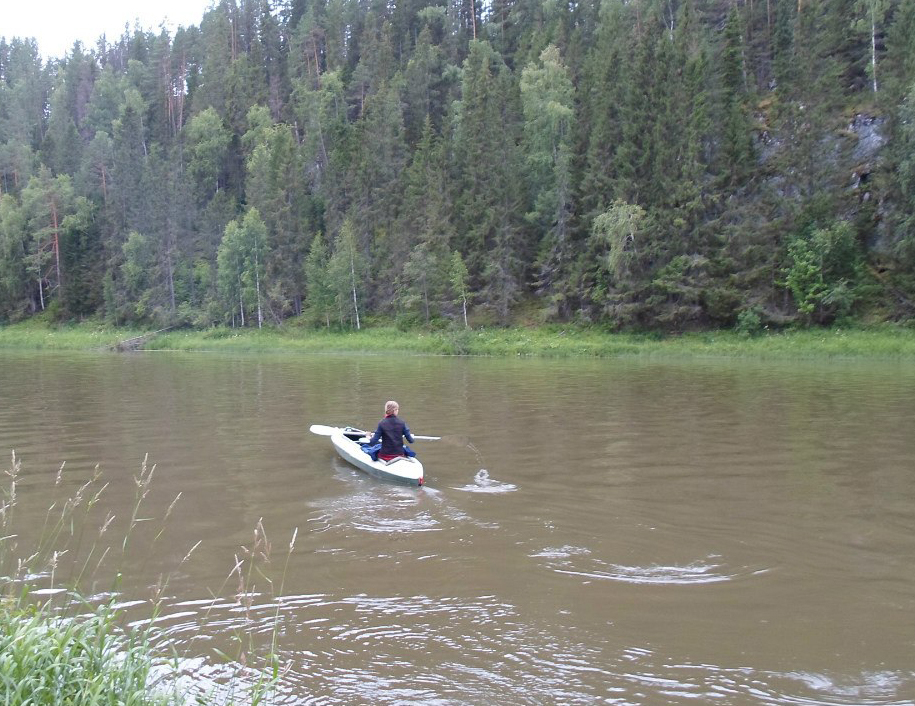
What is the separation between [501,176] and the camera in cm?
5047

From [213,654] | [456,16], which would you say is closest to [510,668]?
[213,654]

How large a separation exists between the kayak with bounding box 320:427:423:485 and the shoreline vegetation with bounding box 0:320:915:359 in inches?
1005

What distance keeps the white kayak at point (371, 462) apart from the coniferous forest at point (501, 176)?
29670mm

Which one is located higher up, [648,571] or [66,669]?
[66,669]

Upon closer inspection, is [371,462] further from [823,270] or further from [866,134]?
[866,134]

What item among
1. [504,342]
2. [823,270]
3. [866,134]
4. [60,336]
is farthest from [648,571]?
[60,336]

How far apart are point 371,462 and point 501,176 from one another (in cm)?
3959

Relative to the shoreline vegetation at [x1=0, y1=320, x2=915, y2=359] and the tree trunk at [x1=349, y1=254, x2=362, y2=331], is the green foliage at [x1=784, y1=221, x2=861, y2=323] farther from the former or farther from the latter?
the tree trunk at [x1=349, y1=254, x2=362, y2=331]

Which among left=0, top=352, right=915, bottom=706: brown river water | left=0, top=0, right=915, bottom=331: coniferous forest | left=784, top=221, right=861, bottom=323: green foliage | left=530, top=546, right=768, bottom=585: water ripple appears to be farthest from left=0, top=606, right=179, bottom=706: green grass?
left=0, top=0, right=915, bottom=331: coniferous forest

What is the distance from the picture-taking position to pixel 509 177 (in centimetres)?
5038

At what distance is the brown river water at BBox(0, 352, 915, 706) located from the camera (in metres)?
6.03

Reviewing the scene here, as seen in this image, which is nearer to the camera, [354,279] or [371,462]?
[371,462]

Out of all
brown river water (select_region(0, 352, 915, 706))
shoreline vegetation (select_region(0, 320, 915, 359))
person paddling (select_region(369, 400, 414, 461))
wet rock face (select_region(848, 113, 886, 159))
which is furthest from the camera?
wet rock face (select_region(848, 113, 886, 159))

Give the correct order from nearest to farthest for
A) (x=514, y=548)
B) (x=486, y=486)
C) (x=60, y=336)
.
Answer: (x=514, y=548)
(x=486, y=486)
(x=60, y=336)
